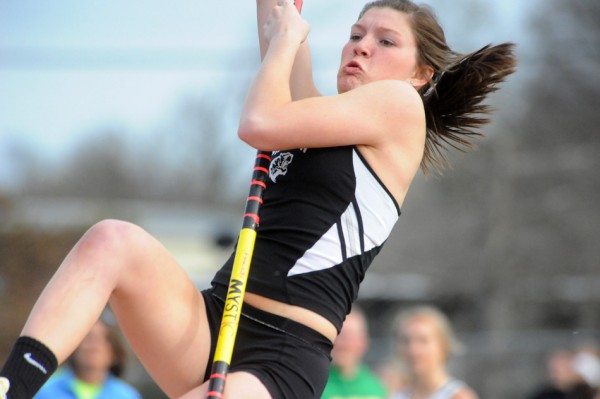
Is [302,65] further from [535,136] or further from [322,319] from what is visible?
[535,136]

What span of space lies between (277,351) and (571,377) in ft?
27.3

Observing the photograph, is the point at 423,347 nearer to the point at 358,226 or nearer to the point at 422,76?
the point at 422,76

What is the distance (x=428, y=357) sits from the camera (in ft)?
21.6

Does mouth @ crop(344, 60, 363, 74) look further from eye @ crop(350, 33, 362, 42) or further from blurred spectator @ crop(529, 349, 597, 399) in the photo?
blurred spectator @ crop(529, 349, 597, 399)

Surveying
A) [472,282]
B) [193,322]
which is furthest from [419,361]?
[472,282]

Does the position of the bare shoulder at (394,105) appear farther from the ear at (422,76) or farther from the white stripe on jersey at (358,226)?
the ear at (422,76)

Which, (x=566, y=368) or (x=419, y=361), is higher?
(x=566, y=368)

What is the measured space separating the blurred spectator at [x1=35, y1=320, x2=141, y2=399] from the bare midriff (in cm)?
313

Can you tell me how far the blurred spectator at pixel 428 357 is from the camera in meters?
6.50

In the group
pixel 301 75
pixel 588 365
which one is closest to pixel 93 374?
pixel 301 75

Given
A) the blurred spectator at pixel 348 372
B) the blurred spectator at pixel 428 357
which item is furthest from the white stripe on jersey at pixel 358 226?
the blurred spectator at pixel 348 372

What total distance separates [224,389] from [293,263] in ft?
1.71

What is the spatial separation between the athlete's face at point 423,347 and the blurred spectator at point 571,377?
3.99 metres

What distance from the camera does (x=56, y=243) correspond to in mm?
16375
